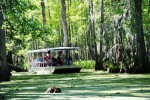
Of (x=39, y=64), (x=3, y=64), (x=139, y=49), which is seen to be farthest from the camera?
(x=39, y=64)

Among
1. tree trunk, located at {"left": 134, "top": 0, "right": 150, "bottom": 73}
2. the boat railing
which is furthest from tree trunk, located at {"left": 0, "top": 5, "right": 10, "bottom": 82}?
the boat railing

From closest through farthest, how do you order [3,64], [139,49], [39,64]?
[3,64] < [139,49] < [39,64]

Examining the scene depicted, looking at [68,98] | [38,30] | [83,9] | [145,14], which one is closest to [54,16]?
[83,9]

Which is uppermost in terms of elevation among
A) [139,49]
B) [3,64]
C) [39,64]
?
[139,49]

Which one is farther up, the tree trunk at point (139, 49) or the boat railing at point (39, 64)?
the tree trunk at point (139, 49)

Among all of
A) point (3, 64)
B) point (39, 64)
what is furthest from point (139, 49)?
point (39, 64)

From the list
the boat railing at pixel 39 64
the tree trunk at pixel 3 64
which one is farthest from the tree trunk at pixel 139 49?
the boat railing at pixel 39 64

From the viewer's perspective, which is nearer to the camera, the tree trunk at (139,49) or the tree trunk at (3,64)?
the tree trunk at (3,64)

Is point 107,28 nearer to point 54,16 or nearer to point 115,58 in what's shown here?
point 115,58

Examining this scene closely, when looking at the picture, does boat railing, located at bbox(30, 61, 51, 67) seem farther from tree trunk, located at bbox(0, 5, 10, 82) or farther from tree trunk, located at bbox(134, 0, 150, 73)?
tree trunk, located at bbox(134, 0, 150, 73)

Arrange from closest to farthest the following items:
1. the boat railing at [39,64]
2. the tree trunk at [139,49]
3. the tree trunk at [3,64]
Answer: the tree trunk at [3,64] < the tree trunk at [139,49] < the boat railing at [39,64]

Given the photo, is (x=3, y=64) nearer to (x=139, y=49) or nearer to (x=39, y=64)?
(x=139, y=49)

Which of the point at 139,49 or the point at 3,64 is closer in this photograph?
the point at 3,64

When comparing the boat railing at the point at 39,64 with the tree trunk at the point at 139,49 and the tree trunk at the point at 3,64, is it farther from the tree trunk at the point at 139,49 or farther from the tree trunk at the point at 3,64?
the tree trunk at the point at 139,49
